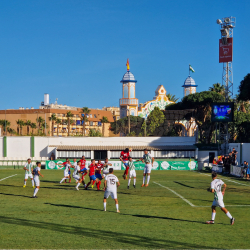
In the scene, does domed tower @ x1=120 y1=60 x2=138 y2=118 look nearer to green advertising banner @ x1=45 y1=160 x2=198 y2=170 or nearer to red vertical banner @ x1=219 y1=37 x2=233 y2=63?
green advertising banner @ x1=45 y1=160 x2=198 y2=170

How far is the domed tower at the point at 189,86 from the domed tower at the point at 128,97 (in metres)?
18.5

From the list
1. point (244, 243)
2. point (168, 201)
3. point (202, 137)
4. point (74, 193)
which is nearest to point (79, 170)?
point (74, 193)

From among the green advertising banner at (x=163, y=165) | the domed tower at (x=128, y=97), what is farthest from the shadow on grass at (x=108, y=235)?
the domed tower at (x=128, y=97)

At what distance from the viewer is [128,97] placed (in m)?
100

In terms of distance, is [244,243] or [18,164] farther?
[18,164]

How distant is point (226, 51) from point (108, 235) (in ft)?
150

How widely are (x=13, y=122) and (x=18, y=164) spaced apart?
72.9 metres

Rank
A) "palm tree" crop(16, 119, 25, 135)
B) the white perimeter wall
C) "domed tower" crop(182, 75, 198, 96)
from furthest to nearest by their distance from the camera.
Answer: "palm tree" crop(16, 119, 25, 135)
"domed tower" crop(182, 75, 198, 96)
the white perimeter wall

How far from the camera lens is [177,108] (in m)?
92.7

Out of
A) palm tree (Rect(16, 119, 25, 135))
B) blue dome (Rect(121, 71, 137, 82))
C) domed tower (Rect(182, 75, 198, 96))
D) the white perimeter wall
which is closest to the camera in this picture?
the white perimeter wall

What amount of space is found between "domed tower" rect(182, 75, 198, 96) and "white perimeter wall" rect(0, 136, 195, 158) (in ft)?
133

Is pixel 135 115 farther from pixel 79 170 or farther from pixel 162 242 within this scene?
pixel 162 242

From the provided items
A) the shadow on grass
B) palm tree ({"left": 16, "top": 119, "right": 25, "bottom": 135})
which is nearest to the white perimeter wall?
palm tree ({"left": 16, "top": 119, "right": 25, "bottom": 135})

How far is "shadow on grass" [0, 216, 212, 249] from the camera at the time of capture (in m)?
12.0
